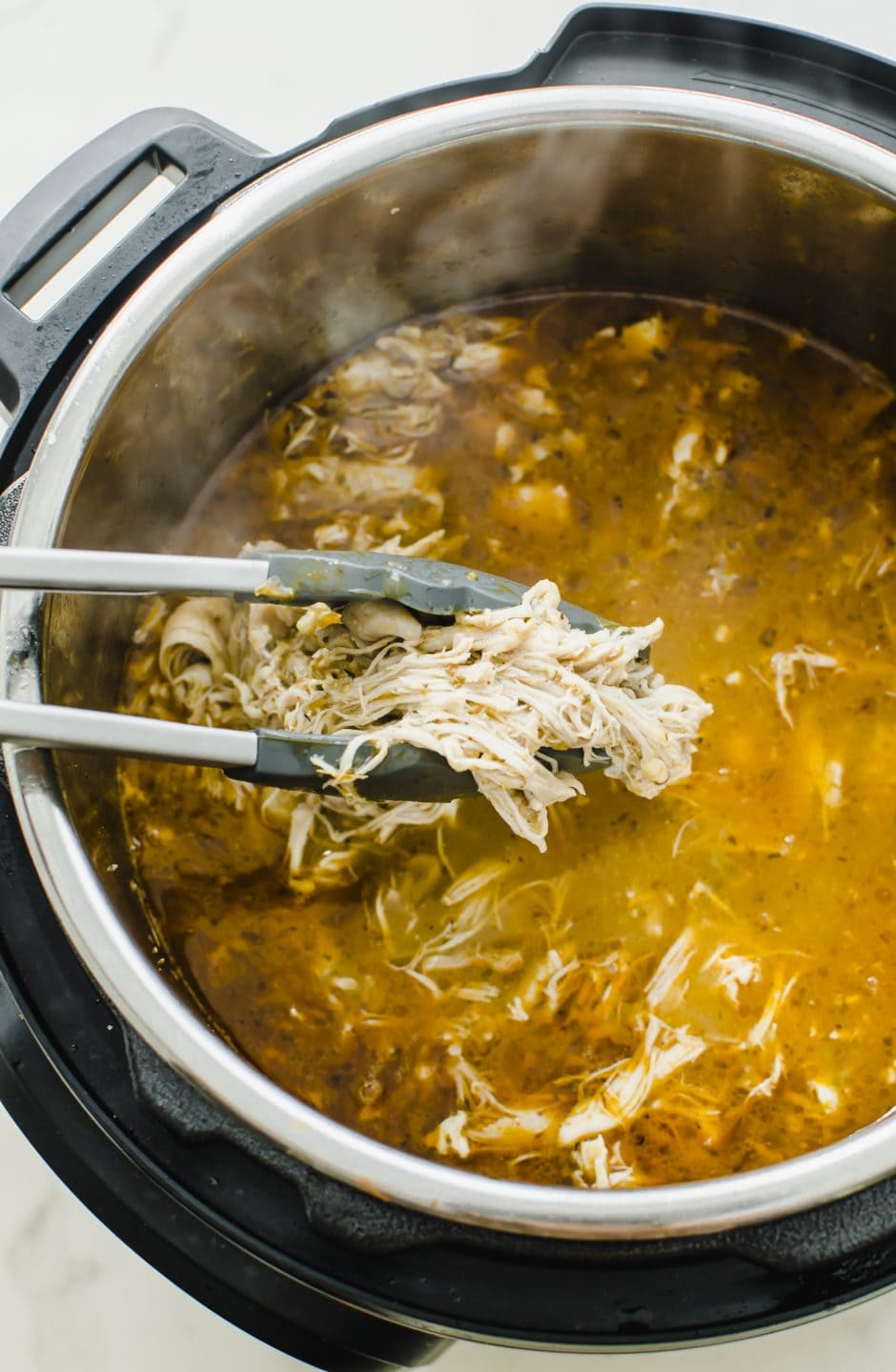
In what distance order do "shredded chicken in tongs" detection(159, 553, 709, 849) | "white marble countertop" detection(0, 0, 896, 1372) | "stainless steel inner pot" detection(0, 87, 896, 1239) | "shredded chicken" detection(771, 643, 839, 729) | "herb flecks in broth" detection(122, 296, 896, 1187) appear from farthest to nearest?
1. "white marble countertop" detection(0, 0, 896, 1372)
2. "shredded chicken" detection(771, 643, 839, 729)
3. "herb flecks in broth" detection(122, 296, 896, 1187)
4. "shredded chicken in tongs" detection(159, 553, 709, 849)
5. "stainless steel inner pot" detection(0, 87, 896, 1239)

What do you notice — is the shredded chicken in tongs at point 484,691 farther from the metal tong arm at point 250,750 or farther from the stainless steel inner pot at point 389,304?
the stainless steel inner pot at point 389,304

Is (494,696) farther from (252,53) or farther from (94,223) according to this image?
(252,53)

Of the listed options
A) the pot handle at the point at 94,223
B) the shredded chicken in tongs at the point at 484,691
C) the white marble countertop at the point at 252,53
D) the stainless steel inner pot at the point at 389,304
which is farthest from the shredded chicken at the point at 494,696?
the white marble countertop at the point at 252,53

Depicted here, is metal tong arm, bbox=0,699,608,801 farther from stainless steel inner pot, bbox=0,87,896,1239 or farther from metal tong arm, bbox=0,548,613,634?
metal tong arm, bbox=0,548,613,634

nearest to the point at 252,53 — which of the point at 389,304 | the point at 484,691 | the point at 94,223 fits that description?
the point at 389,304

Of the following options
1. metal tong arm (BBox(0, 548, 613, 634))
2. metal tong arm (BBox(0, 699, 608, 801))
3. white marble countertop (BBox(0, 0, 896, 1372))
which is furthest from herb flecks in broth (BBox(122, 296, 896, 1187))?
white marble countertop (BBox(0, 0, 896, 1372))

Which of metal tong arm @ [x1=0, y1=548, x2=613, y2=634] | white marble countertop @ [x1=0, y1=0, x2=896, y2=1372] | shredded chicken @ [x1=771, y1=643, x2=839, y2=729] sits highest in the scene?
white marble countertop @ [x1=0, y1=0, x2=896, y2=1372]
